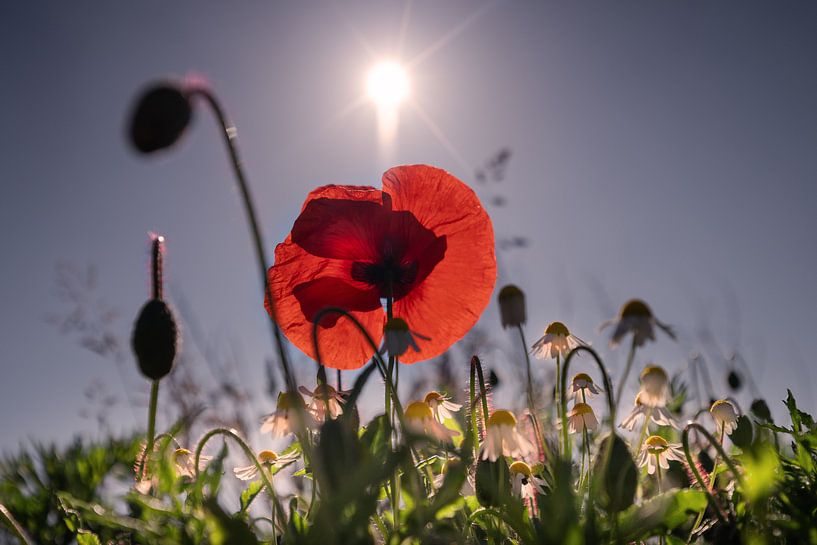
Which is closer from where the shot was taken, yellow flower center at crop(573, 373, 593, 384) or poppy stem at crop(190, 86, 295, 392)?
poppy stem at crop(190, 86, 295, 392)

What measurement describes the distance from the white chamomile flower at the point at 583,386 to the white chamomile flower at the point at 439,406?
0.70 feet

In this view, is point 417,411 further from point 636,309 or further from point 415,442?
point 636,309

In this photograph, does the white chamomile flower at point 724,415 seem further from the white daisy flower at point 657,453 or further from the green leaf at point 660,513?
the green leaf at point 660,513

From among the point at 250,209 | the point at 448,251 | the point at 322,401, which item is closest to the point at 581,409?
the point at 448,251

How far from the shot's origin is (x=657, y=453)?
958 mm

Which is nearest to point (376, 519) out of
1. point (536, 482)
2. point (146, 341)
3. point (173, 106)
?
point (536, 482)

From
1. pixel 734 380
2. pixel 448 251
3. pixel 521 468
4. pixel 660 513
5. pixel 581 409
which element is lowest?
pixel 660 513

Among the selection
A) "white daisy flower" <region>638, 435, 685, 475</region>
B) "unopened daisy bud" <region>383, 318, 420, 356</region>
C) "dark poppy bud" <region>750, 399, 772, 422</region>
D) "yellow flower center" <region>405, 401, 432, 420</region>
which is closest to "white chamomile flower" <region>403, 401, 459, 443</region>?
"yellow flower center" <region>405, 401, 432, 420</region>

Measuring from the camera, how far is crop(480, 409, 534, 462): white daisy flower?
0.81m

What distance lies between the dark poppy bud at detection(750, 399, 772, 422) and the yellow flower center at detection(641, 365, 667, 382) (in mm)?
577

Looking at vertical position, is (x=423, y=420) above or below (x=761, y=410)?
below

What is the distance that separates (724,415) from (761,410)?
1.33ft

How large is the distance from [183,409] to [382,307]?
213cm

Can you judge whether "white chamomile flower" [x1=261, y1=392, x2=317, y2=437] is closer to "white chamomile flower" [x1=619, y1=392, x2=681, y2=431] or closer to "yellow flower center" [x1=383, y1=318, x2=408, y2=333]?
"yellow flower center" [x1=383, y1=318, x2=408, y2=333]
